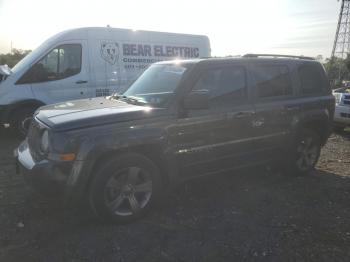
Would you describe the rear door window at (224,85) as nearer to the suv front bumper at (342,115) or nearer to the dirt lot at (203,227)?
the dirt lot at (203,227)

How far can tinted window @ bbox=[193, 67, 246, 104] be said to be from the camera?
4.45m

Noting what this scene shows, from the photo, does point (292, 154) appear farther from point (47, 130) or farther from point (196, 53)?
point (196, 53)

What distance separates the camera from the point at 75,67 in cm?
848

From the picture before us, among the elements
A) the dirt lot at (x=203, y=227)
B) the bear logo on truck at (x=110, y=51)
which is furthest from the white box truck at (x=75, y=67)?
the dirt lot at (x=203, y=227)

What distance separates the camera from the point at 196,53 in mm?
10289

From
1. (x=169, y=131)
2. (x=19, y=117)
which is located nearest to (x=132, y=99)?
(x=169, y=131)

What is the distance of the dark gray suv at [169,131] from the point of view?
3.60 meters

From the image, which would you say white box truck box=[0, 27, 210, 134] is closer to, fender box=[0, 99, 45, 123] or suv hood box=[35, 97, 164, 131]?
fender box=[0, 99, 45, 123]

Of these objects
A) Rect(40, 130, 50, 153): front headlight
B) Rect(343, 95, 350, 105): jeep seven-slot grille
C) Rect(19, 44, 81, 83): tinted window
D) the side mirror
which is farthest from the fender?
Rect(343, 95, 350, 105): jeep seven-slot grille

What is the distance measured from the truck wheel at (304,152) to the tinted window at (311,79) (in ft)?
2.05

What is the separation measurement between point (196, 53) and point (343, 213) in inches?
270

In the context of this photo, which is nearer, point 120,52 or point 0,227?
point 0,227

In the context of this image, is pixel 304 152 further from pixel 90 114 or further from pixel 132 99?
pixel 90 114

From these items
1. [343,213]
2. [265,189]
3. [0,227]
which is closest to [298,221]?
[343,213]
